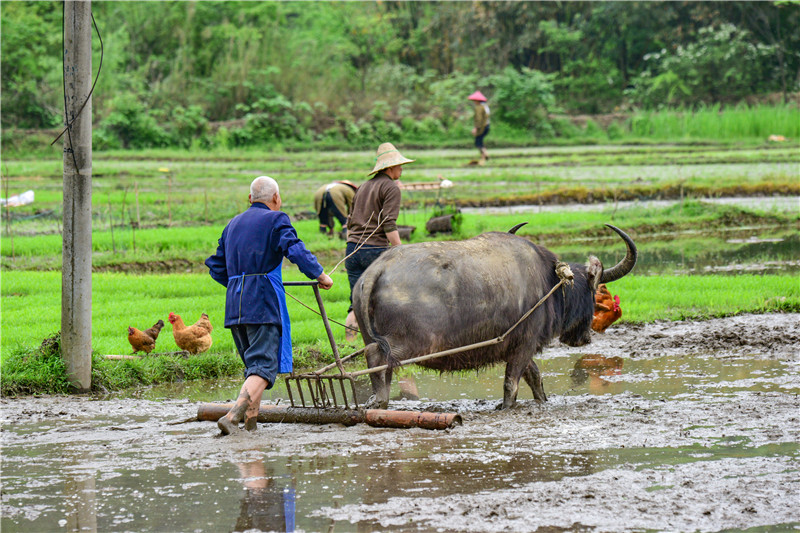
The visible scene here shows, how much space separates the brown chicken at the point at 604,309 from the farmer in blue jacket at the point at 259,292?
11.6 ft

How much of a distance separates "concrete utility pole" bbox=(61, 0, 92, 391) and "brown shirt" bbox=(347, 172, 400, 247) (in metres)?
2.15

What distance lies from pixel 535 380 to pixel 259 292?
7.15ft

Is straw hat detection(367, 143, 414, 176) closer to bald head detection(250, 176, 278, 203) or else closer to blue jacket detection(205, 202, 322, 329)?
bald head detection(250, 176, 278, 203)

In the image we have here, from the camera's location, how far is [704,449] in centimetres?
498

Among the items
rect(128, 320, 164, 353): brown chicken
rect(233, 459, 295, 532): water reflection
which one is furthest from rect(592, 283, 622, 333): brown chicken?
rect(233, 459, 295, 532): water reflection

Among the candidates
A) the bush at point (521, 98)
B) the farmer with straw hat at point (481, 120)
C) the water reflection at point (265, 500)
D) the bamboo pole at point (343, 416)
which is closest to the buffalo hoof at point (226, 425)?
the bamboo pole at point (343, 416)

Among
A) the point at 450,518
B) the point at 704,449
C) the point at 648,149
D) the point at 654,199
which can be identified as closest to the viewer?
the point at 450,518

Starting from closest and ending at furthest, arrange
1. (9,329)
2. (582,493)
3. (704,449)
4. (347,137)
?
(582,493) < (704,449) < (9,329) < (347,137)

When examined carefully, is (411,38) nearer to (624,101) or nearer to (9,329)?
(624,101)

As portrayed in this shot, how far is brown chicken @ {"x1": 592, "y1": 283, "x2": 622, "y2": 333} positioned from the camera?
8305 millimetres

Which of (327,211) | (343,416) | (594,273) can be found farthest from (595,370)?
(327,211)

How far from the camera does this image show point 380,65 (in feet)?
112

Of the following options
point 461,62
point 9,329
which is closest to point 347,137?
point 461,62

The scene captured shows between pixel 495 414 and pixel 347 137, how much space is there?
22.4 meters
